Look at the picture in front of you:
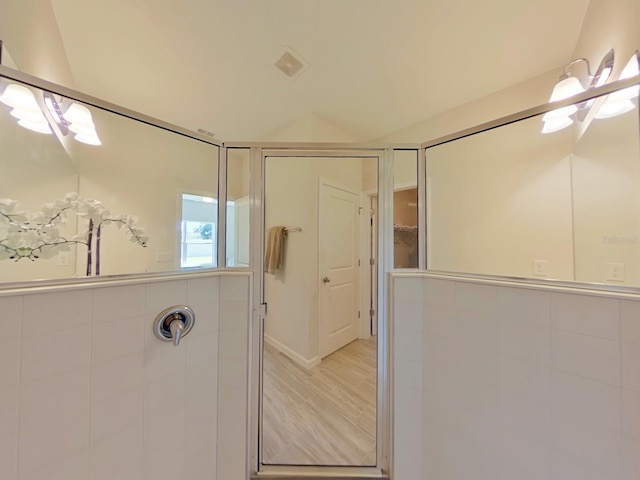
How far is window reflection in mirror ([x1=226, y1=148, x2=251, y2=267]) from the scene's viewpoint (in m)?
1.18

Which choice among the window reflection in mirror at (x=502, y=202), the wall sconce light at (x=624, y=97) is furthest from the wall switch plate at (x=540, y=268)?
the wall sconce light at (x=624, y=97)

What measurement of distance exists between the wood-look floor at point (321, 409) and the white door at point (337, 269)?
0.19 meters

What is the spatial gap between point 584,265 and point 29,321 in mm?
2355

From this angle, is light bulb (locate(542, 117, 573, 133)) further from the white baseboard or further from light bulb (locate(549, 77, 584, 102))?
the white baseboard

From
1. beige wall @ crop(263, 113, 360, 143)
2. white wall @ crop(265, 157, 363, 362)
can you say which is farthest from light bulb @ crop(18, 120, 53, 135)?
beige wall @ crop(263, 113, 360, 143)

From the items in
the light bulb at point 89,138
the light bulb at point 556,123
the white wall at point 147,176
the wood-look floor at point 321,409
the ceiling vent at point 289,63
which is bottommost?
the wood-look floor at point 321,409

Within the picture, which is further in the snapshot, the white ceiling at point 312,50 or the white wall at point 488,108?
the white wall at point 488,108

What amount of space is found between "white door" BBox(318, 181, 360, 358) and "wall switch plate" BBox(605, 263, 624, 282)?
147 centimetres

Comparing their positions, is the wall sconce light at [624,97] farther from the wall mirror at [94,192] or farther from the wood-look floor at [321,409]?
the wall mirror at [94,192]

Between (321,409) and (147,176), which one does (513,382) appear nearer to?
(321,409)

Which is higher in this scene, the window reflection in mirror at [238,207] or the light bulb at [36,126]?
the light bulb at [36,126]

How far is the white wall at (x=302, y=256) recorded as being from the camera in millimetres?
1857

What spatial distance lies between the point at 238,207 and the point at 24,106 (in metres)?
0.82

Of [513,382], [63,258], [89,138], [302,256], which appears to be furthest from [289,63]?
[513,382]
